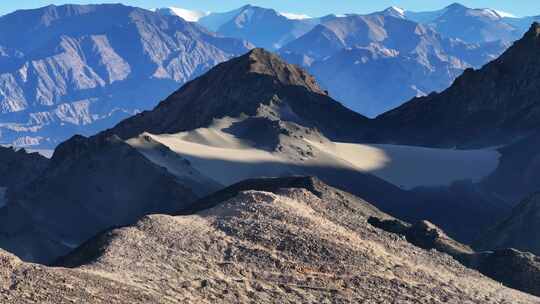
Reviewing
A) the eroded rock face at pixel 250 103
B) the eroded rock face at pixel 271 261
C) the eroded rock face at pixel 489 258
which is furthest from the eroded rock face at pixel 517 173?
the eroded rock face at pixel 271 261

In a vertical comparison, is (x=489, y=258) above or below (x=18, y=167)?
above

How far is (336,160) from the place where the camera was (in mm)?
114250

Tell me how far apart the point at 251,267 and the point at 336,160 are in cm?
7616

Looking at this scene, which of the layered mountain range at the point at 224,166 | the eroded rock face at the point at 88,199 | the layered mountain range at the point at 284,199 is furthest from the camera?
the layered mountain range at the point at 224,166

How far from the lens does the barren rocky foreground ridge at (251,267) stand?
3400 cm

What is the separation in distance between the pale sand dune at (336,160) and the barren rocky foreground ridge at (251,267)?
5685 cm

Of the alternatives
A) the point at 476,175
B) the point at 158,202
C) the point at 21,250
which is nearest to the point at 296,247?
the point at 21,250

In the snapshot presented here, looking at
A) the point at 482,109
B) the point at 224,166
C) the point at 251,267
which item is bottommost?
the point at 224,166

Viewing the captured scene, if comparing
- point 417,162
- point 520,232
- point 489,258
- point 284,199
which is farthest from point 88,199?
point 284,199

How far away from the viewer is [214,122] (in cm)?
12338

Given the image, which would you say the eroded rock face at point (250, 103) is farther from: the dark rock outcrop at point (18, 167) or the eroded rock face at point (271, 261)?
the eroded rock face at point (271, 261)

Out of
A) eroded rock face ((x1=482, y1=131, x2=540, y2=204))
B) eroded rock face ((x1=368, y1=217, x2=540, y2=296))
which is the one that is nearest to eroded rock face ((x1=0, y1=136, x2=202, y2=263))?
eroded rock face ((x1=482, y1=131, x2=540, y2=204))

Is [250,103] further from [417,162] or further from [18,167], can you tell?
[18,167]

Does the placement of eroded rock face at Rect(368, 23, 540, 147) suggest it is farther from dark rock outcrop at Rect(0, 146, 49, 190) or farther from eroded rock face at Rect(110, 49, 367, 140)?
dark rock outcrop at Rect(0, 146, 49, 190)
